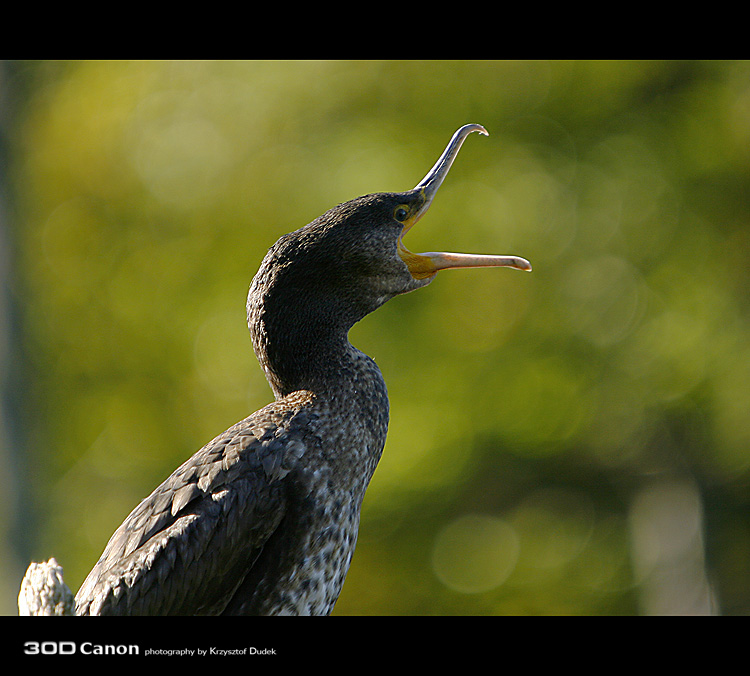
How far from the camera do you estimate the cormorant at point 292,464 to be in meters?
2.28

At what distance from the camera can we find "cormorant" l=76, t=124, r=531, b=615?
2.28 meters

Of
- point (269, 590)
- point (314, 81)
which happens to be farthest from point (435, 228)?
point (269, 590)

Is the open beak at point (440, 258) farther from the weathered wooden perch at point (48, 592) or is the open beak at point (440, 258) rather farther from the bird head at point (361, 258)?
the weathered wooden perch at point (48, 592)

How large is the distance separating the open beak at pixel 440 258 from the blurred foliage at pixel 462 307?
5317mm

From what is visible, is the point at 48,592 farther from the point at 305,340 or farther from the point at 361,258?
the point at 361,258

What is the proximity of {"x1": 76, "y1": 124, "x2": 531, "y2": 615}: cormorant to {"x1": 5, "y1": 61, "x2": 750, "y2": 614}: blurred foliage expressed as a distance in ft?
18.5

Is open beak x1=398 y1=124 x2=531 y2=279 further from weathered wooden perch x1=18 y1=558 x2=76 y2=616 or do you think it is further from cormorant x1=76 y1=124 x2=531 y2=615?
weathered wooden perch x1=18 y1=558 x2=76 y2=616

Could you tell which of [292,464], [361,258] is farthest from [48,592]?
[361,258]

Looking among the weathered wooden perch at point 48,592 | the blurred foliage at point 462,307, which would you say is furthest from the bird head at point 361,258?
the blurred foliage at point 462,307

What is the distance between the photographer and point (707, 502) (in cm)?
841

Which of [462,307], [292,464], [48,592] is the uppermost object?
[462,307]

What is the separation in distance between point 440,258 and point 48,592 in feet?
4.96

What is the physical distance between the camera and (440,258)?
2.57 m

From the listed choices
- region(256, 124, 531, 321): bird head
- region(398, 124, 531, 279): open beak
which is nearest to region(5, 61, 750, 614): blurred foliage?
region(398, 124, 531, 279): open beak
